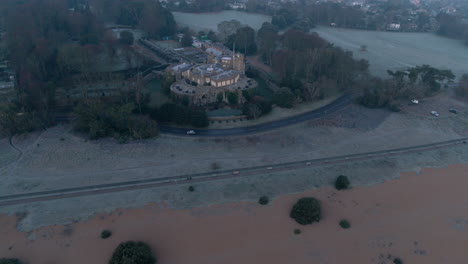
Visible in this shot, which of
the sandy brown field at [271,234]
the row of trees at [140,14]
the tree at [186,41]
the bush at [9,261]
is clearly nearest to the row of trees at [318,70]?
the sandy brown field at [271,234]

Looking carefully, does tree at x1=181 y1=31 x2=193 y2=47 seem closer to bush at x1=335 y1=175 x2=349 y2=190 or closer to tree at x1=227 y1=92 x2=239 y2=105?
tree at x1=227 y1=92 x2=239 y2=105

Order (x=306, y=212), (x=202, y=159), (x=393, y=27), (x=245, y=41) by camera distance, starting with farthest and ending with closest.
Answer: (x=393, y=27) → (x=245, y=41) → (x=202, y=159) → (x=306, y=212)

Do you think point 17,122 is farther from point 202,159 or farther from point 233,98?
point 233,98

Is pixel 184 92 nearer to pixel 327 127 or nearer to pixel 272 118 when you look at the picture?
pixel 272 118

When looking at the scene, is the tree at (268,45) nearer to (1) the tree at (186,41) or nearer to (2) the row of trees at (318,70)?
(2) the row of trees at (318,70)

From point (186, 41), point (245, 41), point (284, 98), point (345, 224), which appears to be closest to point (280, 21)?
point (245, 41)

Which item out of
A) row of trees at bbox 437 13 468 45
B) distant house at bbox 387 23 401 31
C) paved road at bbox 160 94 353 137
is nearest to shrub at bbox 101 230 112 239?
paved road at bbox 160 94 353 137

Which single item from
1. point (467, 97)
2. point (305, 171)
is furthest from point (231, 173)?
point (467, 97)
